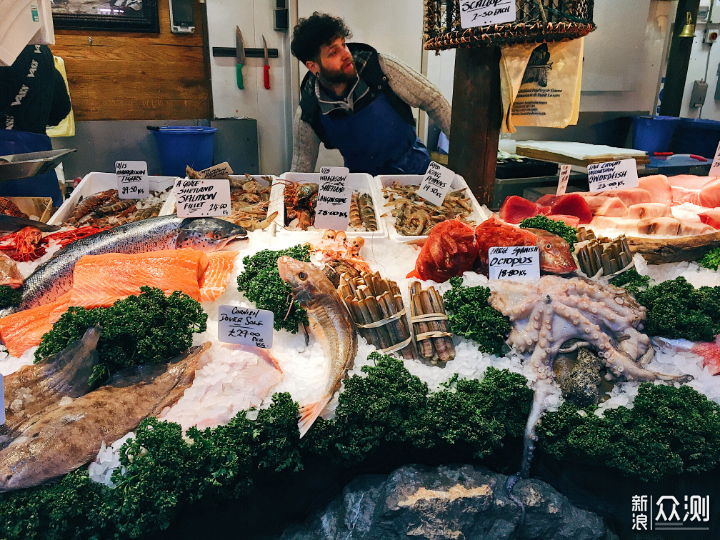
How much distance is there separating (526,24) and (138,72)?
509 centimetres

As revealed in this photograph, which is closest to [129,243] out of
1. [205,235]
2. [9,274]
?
[205,235]

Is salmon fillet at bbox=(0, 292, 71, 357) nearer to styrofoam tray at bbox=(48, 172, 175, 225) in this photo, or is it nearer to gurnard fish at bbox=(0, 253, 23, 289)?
gurnard fish at bbox=(0, 253, 23, 289)

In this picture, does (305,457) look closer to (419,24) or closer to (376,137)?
(376,137)

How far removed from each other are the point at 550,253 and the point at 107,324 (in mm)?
1781

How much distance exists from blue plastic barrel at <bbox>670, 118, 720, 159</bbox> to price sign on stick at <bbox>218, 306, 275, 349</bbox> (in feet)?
15.8

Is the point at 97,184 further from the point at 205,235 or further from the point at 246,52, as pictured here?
the point at 246,52

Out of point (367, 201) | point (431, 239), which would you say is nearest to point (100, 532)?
point (431, 239)

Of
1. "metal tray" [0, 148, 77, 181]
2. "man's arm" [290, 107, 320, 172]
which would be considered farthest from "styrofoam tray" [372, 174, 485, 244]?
"metal tray" [0, 148, 77, 181]

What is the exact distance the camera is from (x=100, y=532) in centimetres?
141

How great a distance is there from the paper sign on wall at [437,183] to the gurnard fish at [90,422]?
69.2 inches

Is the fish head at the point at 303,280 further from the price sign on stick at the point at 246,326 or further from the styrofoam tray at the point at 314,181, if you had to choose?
the styrofoam tray at the point at 314,181

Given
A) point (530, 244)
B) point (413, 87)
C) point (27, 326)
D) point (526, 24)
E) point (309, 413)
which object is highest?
point (526, 24)

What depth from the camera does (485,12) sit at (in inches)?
88.5

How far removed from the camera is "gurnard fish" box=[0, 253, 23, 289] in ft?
7.06
